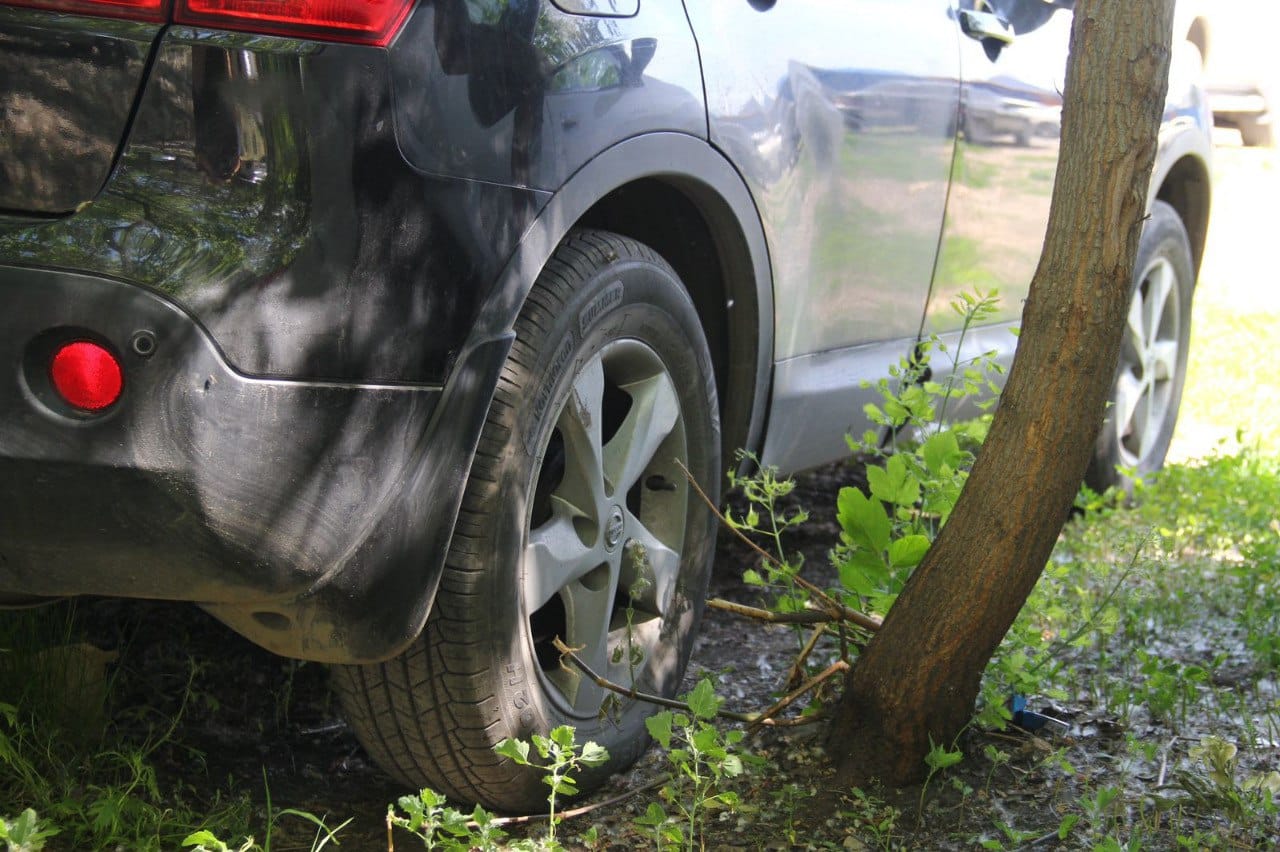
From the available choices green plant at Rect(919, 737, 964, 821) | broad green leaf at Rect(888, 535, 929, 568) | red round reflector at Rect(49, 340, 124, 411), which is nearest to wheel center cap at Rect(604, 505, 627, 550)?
broad green leaf at Rect(888, 535, 929, 568)

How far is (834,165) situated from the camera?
2961mm

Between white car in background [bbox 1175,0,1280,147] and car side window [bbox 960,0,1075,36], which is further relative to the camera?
white car in background [bbox 1175,0,1280,147]

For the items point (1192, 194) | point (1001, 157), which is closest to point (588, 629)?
point (1001, 157)

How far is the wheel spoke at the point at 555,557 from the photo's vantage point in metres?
2.22

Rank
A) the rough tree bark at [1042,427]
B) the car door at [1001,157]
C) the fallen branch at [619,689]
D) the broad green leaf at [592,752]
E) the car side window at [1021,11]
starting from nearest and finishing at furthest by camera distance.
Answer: the broad green leaf at [592,752] → the rough tree bark at [1042,427] → the fallen branch at [619,689] → the car door at [1001,157] → the car side window at [1021,11]

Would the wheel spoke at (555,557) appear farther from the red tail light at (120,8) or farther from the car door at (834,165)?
the red tail light at (120,8)

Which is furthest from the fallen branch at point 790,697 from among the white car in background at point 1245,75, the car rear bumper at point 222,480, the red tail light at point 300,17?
the white car in background at point 1245,75

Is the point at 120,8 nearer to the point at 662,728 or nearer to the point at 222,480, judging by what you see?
the point at 222,480

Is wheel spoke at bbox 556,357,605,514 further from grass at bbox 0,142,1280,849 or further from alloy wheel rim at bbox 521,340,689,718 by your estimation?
grass at bbox 0,142,1280,849

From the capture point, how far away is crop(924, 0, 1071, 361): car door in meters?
3.52

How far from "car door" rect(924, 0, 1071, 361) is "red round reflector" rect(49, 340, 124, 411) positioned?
2251 millimetres

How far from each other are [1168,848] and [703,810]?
0.76 metres

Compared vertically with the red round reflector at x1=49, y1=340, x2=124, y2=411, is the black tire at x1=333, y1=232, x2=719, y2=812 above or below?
below

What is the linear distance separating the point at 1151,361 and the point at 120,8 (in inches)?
151
